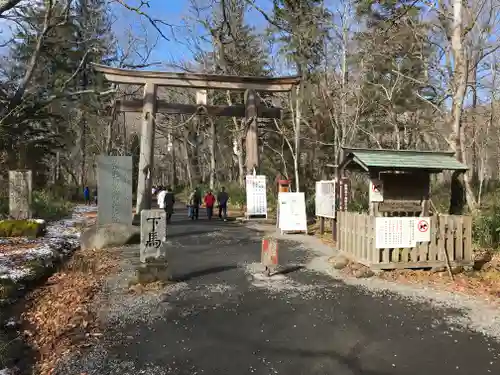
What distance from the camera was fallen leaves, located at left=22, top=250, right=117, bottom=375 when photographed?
5.47m

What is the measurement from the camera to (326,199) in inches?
562

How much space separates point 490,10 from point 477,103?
1825cm

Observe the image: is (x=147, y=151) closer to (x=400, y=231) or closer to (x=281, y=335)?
(x=400, y=231)

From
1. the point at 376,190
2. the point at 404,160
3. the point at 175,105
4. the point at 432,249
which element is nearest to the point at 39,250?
the point at 175,105

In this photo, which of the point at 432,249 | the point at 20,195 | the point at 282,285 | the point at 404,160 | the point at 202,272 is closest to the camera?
the point at 282,285

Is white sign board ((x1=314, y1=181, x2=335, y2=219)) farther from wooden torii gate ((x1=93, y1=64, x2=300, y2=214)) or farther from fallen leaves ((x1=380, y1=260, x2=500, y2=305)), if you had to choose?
fallen leaves ((x1=380, y1=260, x2=500, y2=305))

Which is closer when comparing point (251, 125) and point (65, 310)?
point (65, 310)

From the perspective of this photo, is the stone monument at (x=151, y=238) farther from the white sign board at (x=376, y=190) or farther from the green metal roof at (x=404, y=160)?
the white sign board at (x=376, y=190)

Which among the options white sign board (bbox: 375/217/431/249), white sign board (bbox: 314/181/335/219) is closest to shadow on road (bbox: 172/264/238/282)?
white sign board (bbox: 375/217/431/249)

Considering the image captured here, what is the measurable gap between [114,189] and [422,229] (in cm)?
956

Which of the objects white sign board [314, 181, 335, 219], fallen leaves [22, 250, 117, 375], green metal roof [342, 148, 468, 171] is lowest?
fallen leaves [22, 250, 117, 375]

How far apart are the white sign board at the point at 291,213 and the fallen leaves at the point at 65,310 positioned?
19.6 feet

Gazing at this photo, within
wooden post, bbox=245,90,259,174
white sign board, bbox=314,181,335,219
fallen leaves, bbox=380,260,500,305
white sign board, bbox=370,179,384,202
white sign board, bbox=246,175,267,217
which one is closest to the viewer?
fallen leaves, bbox=380,260,500,305

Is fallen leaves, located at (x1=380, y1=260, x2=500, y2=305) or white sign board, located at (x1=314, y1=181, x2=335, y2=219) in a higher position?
white sign board, located at (x1=314, y1=181, x2=335, y2=219)
